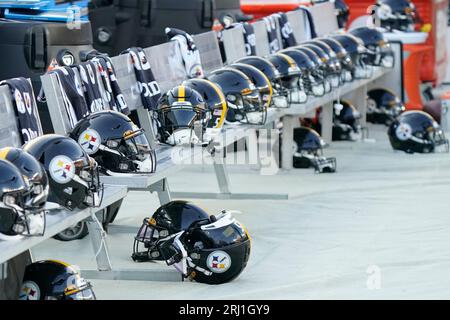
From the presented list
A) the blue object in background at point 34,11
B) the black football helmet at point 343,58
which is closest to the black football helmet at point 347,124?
the black football helmet at point 343,58

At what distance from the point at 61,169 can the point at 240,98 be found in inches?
120

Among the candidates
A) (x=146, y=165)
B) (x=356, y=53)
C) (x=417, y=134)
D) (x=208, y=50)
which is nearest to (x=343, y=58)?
(x=356, y=53)

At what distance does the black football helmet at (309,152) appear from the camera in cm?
1123

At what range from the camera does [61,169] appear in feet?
22.0

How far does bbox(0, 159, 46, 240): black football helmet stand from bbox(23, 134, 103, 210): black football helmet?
548mm

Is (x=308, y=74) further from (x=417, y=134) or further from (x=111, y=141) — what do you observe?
(x=111, y=141)

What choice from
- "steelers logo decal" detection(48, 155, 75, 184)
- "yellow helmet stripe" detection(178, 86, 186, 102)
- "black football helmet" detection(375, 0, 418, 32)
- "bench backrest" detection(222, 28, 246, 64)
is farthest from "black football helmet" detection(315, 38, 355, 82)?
"steelers logo decal" detection(48, 155, 75, 184)

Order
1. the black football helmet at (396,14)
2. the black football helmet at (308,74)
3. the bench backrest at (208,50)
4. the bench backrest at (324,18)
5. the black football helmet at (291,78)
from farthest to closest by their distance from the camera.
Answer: the black football helmet at (396,14), the bench backrest at (324,18), the black football helmet at (308,74), the bench backrest at (208,50), the black football helmet at (291,78)

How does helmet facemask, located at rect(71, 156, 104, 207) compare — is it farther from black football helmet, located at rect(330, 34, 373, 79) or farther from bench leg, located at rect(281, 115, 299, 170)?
black football helmet, located at rect(330, 34, 373, 79)

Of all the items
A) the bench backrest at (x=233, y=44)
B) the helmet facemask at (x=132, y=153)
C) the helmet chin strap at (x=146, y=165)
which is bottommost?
the bench backrest at (x=233, y=44)

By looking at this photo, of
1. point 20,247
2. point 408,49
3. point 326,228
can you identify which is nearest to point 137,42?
point 408,49

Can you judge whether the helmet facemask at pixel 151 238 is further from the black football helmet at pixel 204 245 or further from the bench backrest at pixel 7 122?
the bench backrest at pixel 7 122

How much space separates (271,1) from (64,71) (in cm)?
698

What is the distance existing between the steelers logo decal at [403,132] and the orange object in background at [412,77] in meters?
1.96
